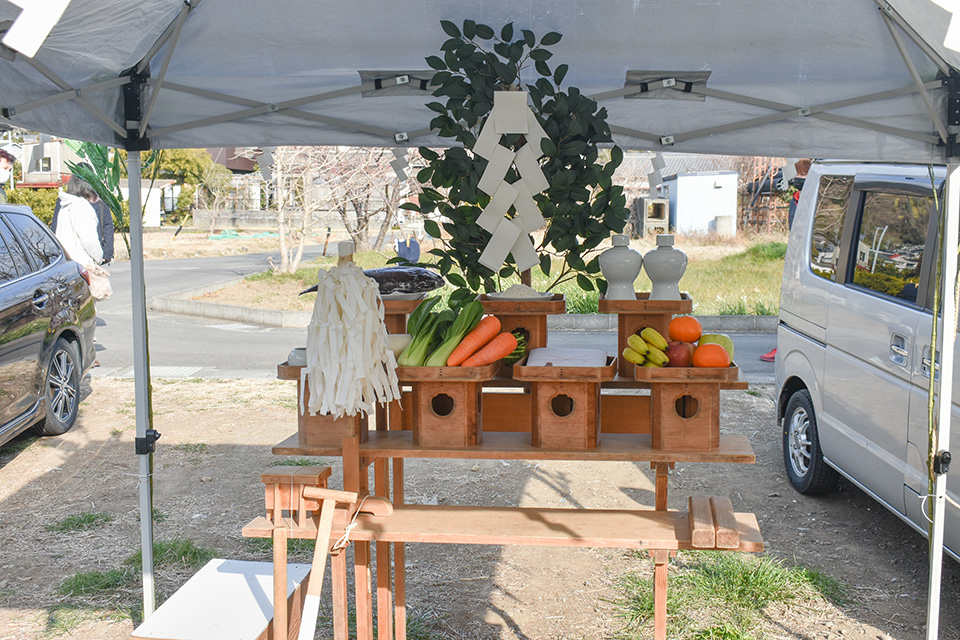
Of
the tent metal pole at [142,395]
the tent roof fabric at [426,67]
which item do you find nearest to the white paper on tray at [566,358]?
the tent roof fabric at [426,67]

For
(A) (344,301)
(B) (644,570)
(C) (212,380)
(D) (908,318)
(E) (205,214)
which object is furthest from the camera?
(E) (205,214)

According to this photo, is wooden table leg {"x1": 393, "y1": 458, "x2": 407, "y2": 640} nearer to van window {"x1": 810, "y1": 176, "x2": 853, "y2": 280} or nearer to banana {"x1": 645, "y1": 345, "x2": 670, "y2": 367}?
banana {"x1": 645, "y1": 345, "x2": 670, "y2": 367}

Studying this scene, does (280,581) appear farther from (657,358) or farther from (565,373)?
(657,358)

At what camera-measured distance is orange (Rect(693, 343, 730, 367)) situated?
252cm

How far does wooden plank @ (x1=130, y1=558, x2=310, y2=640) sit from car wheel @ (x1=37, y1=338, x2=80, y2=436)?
3.61 m

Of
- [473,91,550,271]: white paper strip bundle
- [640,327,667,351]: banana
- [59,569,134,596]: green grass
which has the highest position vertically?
[473,91,550,271]: white paper strip bundle

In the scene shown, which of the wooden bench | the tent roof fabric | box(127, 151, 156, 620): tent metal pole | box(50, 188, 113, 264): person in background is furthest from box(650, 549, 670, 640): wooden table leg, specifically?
box(50, 188, 113, 264): person in background

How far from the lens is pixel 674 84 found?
3.49 meters

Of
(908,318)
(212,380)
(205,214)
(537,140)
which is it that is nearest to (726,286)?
(212,380)

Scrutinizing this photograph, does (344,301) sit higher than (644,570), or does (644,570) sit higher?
(344,301)

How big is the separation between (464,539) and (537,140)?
129 centimetres

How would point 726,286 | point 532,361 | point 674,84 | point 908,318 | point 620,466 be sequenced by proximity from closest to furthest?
point 532,361, point 674,84, point 908,318, point 620,466, point 726,286

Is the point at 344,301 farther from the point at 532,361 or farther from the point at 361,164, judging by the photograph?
the point at 361,164

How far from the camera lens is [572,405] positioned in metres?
2.64
